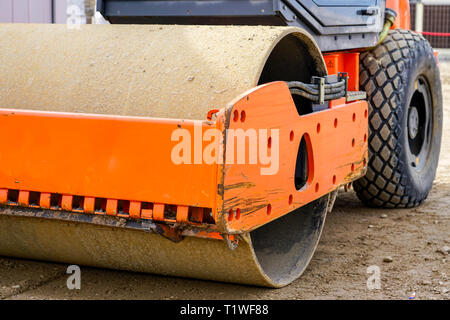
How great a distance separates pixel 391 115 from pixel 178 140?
246 cm

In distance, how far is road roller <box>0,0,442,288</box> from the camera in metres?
2.73

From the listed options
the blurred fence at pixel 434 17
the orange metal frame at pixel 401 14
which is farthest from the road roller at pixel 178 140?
the blurred fence at pixel 434 17

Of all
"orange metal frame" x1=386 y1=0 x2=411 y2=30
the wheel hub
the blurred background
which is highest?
the blurred background

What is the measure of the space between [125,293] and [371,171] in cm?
221

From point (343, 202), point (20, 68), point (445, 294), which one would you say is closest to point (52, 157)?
point (20, 68)

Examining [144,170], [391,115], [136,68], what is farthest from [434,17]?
[144,170]

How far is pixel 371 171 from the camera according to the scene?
4.99m

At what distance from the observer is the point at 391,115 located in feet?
15.9

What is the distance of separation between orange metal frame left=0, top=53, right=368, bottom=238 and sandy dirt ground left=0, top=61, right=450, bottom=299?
0.50 metres

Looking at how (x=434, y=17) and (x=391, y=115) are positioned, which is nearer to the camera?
(x=391, y=115)

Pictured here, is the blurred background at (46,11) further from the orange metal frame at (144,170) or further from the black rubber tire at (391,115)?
the orange metal frame at (144,170)

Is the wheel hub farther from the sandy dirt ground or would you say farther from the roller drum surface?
the roller drum surface

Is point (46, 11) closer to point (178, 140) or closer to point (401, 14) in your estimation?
point (401, 14)

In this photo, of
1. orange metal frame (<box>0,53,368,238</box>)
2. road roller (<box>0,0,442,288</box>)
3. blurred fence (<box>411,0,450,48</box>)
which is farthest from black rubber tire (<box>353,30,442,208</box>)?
blurred fence (<box>411,0,450,48</box>)
